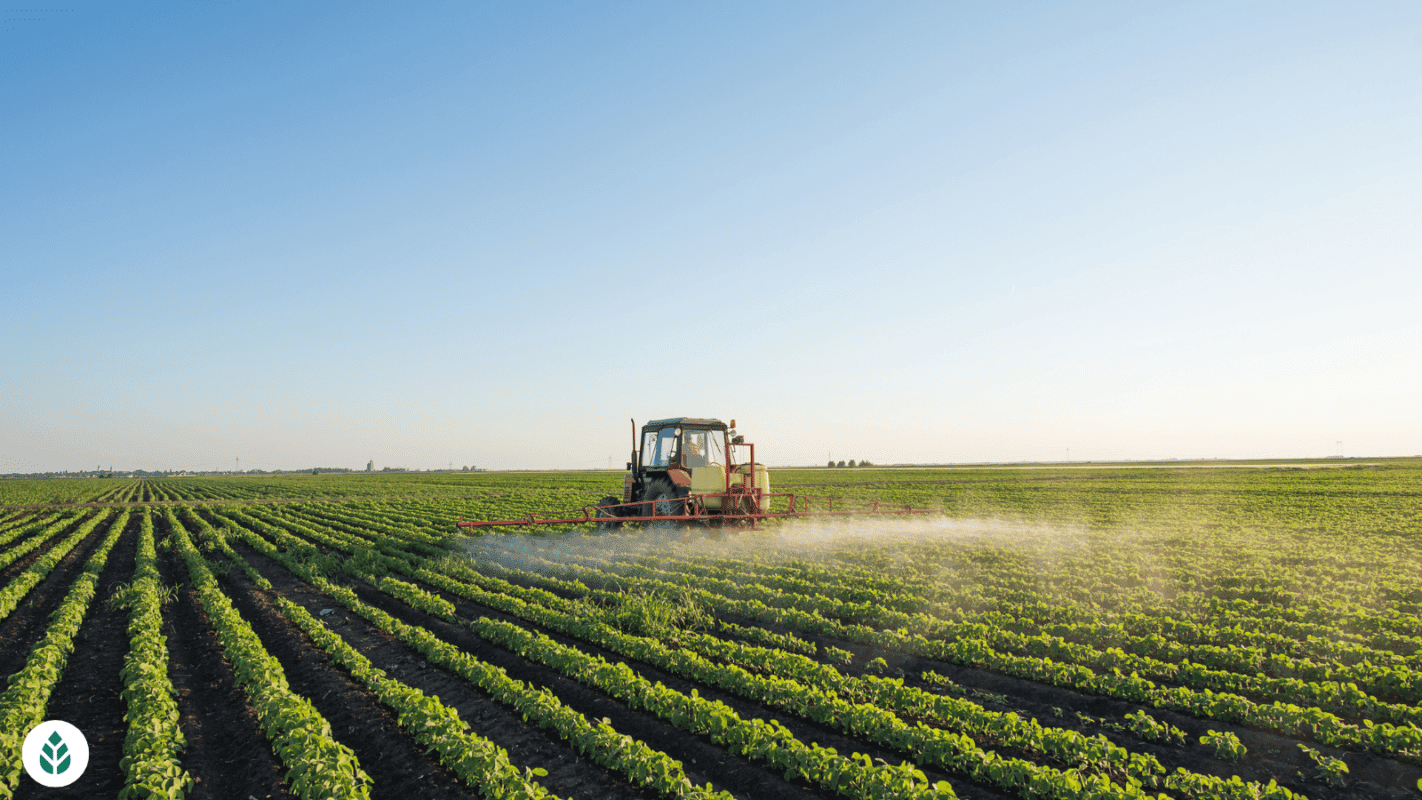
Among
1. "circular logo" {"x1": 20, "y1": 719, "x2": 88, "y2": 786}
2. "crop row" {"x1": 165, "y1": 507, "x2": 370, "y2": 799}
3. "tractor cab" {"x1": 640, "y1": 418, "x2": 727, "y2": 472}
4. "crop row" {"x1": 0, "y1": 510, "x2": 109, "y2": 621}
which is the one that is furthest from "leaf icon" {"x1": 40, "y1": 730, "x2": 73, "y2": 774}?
"tractor cab" {"x1": 640, "y1": 418, "x2": 727, "y2": 472}

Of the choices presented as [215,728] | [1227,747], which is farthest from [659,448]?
[1227,747]

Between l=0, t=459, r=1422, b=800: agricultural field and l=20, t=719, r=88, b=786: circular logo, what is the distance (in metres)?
0.14

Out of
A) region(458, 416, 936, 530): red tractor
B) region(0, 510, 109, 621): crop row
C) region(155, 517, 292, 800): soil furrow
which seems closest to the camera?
region(155, 517, 292, 800): soil furrow

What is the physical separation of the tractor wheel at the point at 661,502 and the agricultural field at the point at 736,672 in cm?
104

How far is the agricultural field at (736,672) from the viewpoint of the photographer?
216 inches

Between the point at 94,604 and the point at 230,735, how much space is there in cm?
879

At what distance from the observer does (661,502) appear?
54.4ft

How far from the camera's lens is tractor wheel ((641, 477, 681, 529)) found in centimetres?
1652

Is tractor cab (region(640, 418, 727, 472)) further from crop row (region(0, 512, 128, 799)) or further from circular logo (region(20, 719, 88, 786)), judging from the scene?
circular logo (region(20, 719, 88, 786))

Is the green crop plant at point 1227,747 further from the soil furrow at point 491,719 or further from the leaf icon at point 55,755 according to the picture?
the leaf icon at point 55,755

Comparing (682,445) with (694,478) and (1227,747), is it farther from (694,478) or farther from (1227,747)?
(1227,747)

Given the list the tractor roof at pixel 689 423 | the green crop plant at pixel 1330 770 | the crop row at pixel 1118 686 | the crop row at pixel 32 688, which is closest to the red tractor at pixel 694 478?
the tractor roof at pixel 689 423

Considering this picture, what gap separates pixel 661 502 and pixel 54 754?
11695 millimetres

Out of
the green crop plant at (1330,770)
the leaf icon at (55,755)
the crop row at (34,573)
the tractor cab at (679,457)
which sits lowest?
the green crop plant at (1330,770)
